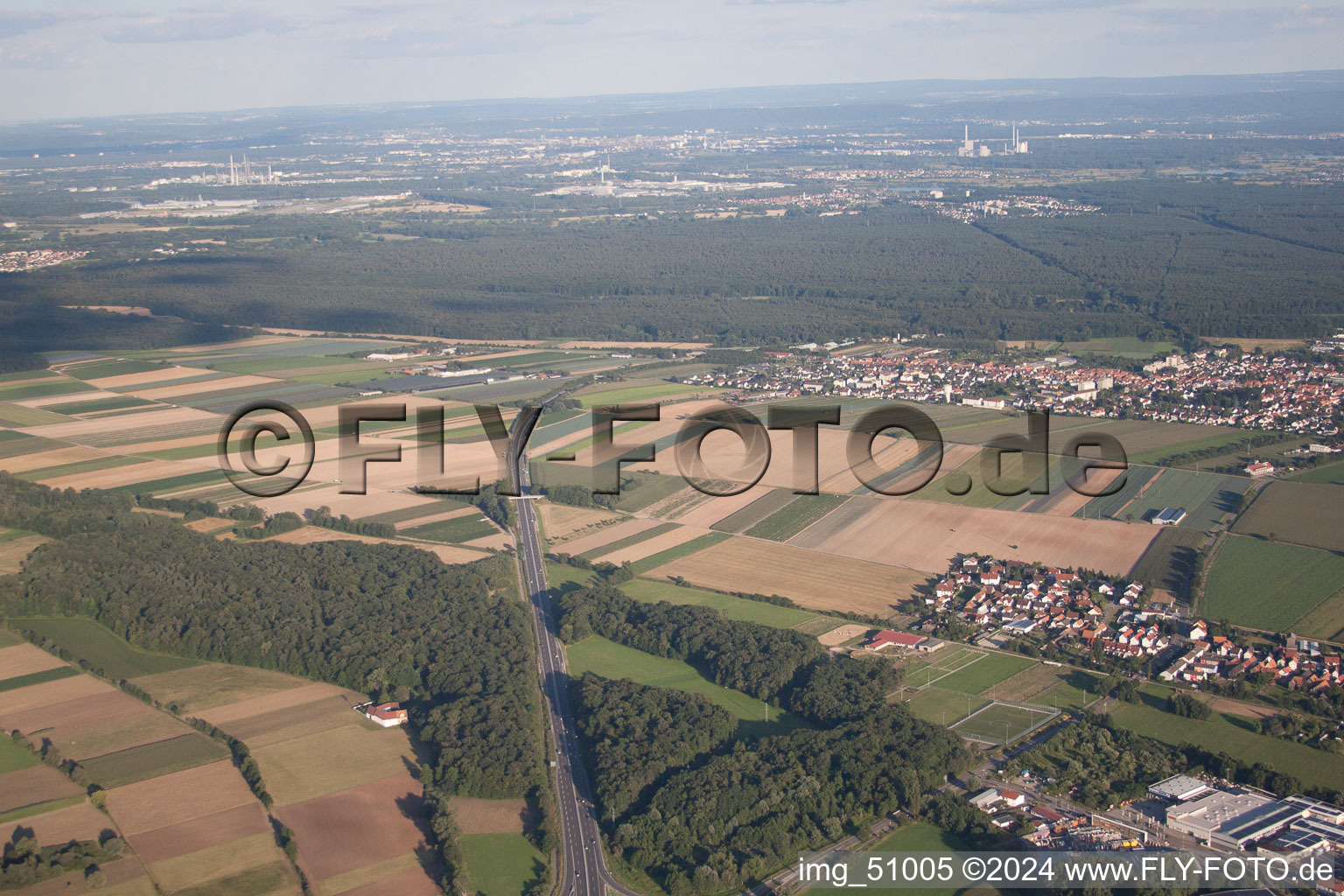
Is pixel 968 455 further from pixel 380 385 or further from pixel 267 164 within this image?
pixel 267 164

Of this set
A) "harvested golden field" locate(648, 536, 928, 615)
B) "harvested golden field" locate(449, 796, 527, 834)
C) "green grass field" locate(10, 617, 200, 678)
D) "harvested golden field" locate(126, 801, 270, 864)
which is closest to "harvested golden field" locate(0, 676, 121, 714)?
"green grass field" locate(10, 617, 200, 678)

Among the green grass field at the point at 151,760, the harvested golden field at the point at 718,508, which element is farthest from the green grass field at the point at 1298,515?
the green grass field at the point at 151,760

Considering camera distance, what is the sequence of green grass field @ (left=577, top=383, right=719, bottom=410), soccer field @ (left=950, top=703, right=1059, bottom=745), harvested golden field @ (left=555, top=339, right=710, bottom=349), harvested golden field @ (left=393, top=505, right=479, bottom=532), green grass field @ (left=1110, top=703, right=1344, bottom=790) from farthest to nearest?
harvested golden field @ (left=555, top=339, right=710, bottom=349), green grass field @ (left=577, top=383, right=719, bottom=410), harvested golden field @ (left=393, top=505, right=479, bottom=532), soccer field @ (left=950, top=703, right=1059, bottom=745), green grass field @ (left=1110, top=703, right=1344, bottom=790)

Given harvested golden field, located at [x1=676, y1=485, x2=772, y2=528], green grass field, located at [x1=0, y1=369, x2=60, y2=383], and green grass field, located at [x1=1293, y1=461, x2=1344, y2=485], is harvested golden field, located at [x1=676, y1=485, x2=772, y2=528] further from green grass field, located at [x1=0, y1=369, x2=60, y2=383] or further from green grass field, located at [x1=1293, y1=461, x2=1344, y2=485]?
green grass field, located at [x1=0, y1=369, x2=60, y2=383]

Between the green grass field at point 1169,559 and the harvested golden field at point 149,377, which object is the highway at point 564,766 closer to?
the green grass field at point 1169,559

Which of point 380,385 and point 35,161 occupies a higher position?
point 35,161

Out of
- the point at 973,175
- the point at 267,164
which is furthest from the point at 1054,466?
the point at 267,164
